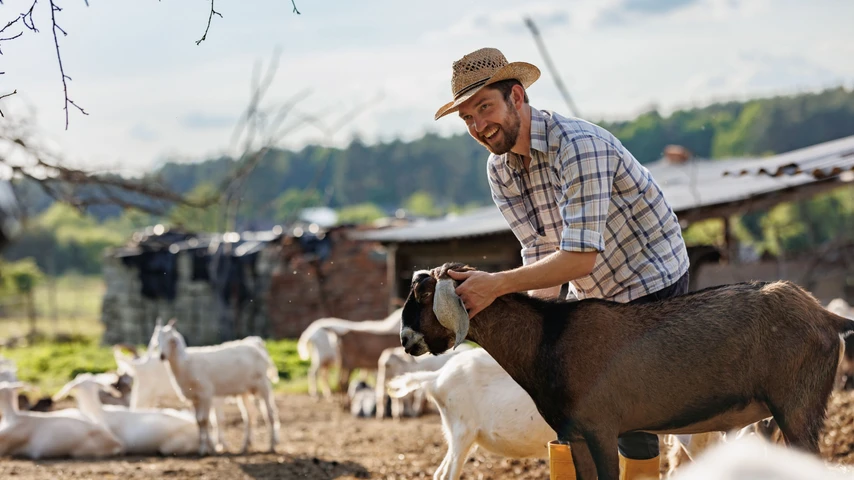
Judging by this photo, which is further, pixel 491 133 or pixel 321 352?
pixel 321 352

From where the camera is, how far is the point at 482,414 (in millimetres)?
5844

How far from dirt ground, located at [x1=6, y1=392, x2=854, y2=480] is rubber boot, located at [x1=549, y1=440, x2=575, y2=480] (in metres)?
2.55

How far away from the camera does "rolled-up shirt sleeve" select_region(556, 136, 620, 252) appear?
3684 mm

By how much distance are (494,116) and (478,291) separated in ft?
2.43

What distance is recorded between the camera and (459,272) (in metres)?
3.72

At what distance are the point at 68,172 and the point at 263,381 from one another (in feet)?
9.68

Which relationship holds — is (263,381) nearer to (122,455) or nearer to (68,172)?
(122,455)

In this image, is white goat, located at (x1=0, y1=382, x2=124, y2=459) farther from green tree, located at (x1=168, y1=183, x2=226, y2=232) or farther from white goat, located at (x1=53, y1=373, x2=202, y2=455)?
green tree, located at (x1=168, y1=183, x2=226, y2=232)

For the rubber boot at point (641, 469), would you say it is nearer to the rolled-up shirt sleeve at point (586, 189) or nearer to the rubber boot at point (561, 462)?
the rubber boot at point (561, 462)

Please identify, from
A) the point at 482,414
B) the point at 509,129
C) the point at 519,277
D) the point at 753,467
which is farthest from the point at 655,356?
the point at 482,414

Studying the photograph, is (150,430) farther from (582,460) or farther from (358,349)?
(582,460)

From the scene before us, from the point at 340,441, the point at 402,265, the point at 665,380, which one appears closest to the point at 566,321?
the point at 665,380

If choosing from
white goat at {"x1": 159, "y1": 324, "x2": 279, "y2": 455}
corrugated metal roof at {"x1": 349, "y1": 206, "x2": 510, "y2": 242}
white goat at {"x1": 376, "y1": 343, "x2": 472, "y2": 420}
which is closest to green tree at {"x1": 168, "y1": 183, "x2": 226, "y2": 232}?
white goat at {"x1": 159, "y1": 324, "x2": 279, "y2": 455}

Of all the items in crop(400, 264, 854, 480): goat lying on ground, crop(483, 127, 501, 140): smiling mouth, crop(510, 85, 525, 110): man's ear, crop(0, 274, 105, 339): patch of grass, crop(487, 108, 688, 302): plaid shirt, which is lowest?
crop(0, 274, 105, 339): patch of grass
